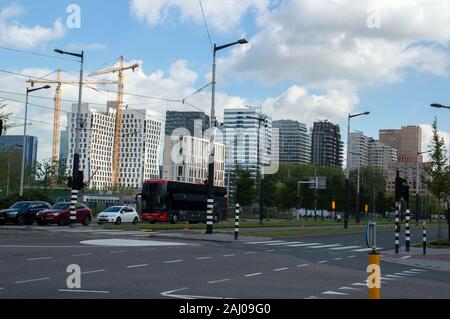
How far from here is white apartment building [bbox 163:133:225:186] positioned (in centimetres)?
12594

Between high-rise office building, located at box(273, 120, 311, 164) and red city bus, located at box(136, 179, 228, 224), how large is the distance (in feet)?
335

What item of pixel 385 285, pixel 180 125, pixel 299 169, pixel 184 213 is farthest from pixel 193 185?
pixel 299 169

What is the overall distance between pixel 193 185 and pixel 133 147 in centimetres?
9326

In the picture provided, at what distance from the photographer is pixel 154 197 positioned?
57.7 meters

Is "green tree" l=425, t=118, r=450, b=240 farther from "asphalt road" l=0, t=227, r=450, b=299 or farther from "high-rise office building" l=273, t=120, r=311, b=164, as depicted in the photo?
"high-rise office building" l=273, t=120, r=311, b=164

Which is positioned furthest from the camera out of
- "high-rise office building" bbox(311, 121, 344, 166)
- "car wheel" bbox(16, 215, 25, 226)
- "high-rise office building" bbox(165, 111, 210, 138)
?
"high-rise office building" bbox(311, 121, 344, 166)

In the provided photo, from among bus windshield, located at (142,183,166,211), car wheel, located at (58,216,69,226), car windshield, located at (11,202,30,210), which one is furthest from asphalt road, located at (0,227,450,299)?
bus windshield, located at (142,183,166,211)

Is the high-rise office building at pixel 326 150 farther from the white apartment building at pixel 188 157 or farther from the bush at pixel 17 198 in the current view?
the bush at pixel 17 198

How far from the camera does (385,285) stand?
14430 millimetres

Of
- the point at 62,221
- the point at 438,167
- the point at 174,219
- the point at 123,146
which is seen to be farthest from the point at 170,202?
the point at 123,146

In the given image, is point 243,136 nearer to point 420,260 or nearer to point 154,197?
point 154,197

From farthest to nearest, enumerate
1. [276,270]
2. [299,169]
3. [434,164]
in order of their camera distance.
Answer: [299,169] < [434,164] < [276,270]

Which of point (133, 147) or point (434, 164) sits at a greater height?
point (133, 147)
